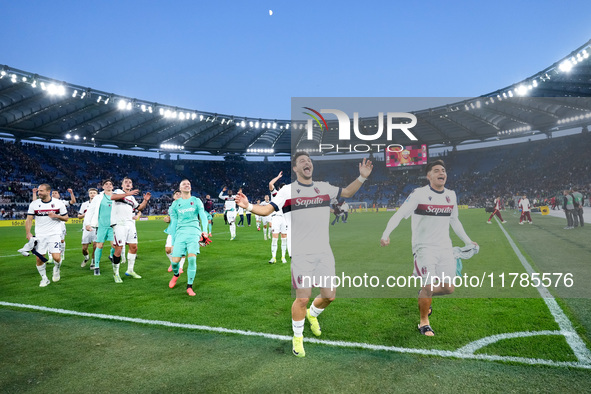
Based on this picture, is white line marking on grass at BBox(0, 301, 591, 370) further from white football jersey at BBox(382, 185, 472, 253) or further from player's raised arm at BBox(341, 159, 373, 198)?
player's raised arm at BBox(341, 159, 373, 198)

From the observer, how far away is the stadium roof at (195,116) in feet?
93.1

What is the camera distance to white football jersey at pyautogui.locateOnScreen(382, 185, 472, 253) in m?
4.68

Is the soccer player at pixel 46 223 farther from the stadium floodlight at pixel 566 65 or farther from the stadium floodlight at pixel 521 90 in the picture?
the stadium floodlight at pixel 566 65

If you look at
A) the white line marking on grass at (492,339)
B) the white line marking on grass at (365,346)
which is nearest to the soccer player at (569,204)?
the white line marking on grass at (492,339)

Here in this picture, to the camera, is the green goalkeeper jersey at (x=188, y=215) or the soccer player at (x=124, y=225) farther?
the soccer player at (x=124, y=225)

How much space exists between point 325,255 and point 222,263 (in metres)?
6.83

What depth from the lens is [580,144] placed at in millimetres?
44219

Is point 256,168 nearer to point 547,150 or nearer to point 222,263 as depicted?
point 547,150

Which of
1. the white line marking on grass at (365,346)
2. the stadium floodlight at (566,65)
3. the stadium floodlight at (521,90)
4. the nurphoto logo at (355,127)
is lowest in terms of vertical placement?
the white line marking on grass at (365,346)

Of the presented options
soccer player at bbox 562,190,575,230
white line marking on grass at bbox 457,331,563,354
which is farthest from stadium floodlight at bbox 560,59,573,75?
white line marking on grass at bbox 457,331,563,354

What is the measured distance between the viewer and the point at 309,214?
14.2 feet

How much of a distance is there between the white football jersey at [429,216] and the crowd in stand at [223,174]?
57.6 ft

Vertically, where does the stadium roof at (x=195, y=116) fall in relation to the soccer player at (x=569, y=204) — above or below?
above

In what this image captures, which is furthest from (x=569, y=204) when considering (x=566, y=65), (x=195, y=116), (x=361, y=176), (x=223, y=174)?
(x=223, y=174)
